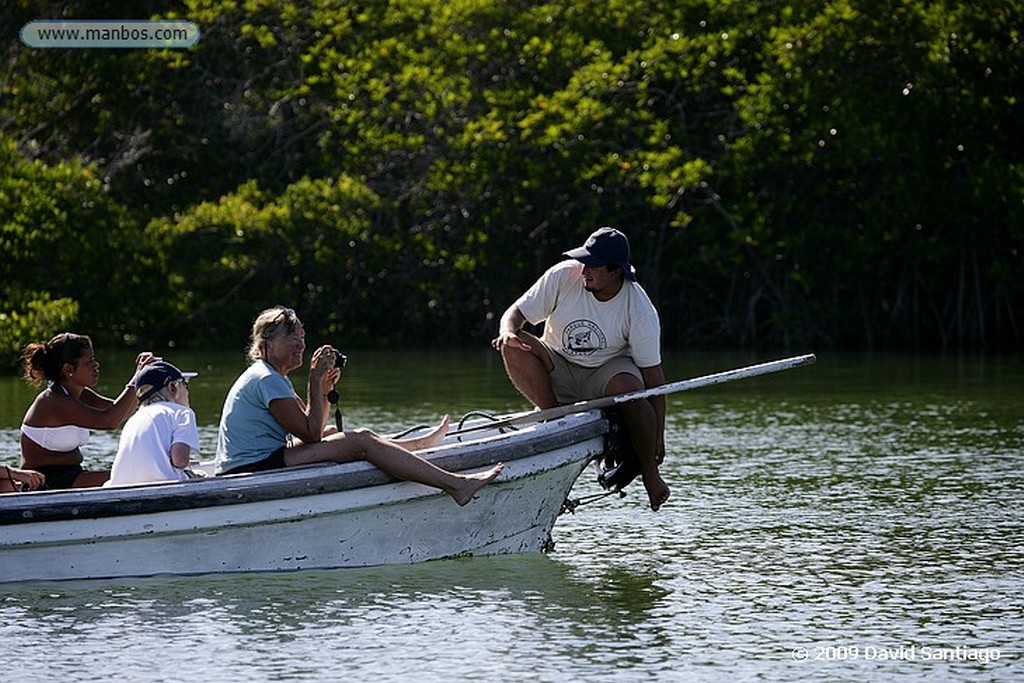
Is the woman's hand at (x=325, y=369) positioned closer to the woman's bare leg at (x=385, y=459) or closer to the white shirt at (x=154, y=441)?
the woman's bare leg at (x=385, y=459)

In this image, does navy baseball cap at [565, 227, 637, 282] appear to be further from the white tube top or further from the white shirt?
the white tube top

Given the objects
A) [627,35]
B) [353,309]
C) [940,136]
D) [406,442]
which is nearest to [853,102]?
[940,136]

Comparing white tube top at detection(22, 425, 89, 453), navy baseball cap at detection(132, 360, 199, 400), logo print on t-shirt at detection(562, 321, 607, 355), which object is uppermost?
logo print on t-shirt at detection(562, 321, 607, 355)

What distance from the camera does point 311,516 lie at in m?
7.58

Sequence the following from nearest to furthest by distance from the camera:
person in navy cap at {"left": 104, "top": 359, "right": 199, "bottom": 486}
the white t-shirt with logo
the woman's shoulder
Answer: person in navy cap at {"left": 104, "top": 359, "right": 199, "bottom": 486}
the woman's shoulder
the white t-shirt with logo

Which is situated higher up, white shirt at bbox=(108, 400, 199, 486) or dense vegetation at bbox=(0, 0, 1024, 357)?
dense vegetation at bbox=(0, 0, 1024, 357)

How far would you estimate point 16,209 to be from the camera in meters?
19.3

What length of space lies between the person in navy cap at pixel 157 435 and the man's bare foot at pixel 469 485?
1010 millimetres

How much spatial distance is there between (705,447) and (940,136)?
10476mm

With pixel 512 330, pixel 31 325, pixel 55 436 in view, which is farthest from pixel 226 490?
pixel 31 325

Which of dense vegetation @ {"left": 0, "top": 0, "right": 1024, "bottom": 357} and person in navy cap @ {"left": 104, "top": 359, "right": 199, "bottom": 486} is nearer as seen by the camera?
person in navy cap @ {"left": 104, "top": 359, "right": 199, "bottom": 486}

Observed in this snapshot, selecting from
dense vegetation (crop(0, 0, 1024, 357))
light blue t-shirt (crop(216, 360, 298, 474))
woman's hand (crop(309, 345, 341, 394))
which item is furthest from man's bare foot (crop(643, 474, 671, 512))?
dense vegetation (crop(0, 0, 1024, 357))

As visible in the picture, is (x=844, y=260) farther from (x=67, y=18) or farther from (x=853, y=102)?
(x=67, y=18)

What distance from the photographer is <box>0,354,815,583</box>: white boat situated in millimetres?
7363
